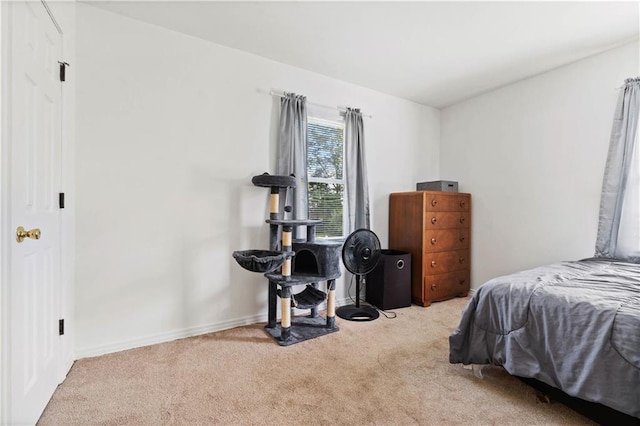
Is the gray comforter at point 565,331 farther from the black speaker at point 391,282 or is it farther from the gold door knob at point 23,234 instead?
the gold door knob at point 23,234

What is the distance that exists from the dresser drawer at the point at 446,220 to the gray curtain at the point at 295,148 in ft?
4.39

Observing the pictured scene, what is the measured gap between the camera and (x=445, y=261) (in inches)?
133

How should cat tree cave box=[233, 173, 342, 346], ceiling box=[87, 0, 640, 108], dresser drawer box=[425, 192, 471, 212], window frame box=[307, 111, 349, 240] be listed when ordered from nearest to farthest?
1. ceiling box=[87, 0, 640, 108]
2. cat tree cave box=[233, 173, 342, 346]
3. window frame box=[307, 111, 349, 240]
4. dresser drawer box=[425, 192, 471, 212]

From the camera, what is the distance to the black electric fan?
2811 mm

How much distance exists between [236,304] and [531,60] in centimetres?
349

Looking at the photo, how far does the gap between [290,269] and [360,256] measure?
2.55 feet

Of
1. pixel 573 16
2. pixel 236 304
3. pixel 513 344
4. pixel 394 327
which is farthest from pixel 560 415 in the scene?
pixel 573 16

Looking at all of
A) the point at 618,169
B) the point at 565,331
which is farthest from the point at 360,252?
the point at 618,169

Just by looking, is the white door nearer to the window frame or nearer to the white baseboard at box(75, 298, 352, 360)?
the white baseboard at box(75, 298, 352, 360)

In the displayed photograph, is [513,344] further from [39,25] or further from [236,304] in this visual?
[39,25]

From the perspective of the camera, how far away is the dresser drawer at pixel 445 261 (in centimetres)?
321

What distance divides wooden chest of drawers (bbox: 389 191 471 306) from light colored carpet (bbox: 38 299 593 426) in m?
0.96

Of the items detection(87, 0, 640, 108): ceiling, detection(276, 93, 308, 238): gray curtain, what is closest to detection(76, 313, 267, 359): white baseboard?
detection(276, 93, 308, 238): gray curtain

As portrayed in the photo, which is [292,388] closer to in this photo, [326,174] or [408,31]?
[326,174]
